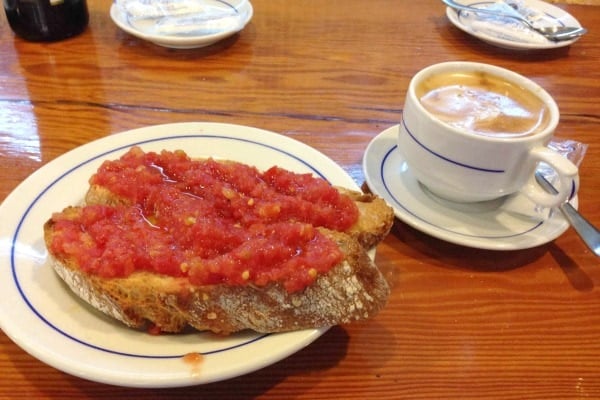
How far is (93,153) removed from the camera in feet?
3.96

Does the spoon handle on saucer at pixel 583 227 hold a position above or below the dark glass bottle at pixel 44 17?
below

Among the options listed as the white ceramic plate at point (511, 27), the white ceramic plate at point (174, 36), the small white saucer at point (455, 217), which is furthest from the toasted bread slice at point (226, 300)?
the white ceramic plate at point (511, 27)

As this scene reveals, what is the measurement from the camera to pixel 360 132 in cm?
155

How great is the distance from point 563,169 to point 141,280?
0.82 meters

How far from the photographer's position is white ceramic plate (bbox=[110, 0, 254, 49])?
178 cm

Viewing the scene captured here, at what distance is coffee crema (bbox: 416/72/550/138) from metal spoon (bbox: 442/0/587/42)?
811mm

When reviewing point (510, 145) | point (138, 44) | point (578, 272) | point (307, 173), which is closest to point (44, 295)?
point (307, 173)

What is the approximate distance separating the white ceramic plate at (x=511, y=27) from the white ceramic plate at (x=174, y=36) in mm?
795

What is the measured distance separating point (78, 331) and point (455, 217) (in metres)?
0.80

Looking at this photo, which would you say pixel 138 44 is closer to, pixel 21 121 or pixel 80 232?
pixel 21 121

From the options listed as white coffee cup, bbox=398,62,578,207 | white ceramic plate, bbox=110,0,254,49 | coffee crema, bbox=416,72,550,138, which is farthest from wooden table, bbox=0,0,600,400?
coffee crema, bbox=416,72,550,138

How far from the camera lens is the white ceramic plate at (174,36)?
178cm

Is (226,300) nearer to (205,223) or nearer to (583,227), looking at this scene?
(205,223)

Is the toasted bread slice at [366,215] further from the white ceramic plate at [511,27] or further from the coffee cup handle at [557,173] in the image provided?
the white ceramic plate at [511,27]
